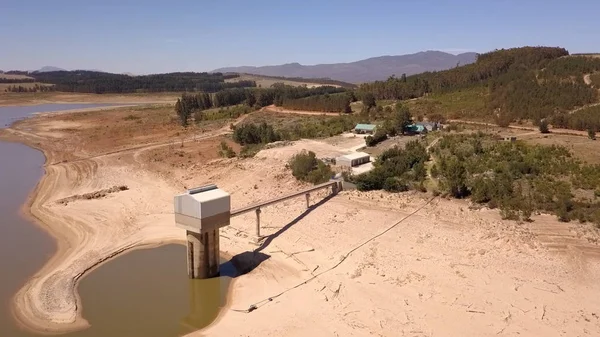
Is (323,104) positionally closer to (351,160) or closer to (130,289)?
(351,160)

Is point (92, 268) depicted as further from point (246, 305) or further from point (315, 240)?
point (315, 240)

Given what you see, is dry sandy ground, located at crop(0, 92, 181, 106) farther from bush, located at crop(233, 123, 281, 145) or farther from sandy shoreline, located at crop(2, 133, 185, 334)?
sandy shoreline, located at crop(2, 133, 185, 334)

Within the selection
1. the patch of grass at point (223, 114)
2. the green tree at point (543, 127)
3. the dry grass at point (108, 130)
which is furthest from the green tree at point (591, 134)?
the patch of grass at point (223, 114)

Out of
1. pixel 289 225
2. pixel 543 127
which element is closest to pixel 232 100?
pixel 543 127

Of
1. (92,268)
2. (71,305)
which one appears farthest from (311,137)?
(71,305)

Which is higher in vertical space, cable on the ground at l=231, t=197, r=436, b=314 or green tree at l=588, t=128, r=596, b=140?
green tree at l=588, t=128, r=596, b=140

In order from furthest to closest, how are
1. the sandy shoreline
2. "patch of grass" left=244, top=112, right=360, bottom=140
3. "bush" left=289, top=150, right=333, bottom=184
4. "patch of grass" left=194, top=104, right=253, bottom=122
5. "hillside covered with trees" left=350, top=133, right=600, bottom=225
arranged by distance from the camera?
"patch of grass" left=194, top=104, right=253, bottom=122, "patch of grass" left=244, top=112, right=360, bottom=140, "bush" left=289, top=150, right=333, bottom=184, "hillside covered with trees" left=350, top=133, right=600, bottom=225, the sandy shoreline

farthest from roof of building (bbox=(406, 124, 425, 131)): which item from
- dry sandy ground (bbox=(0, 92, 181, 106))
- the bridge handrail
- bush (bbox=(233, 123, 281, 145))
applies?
dry sandy ground (bbox=(0, 92, 181, 106))

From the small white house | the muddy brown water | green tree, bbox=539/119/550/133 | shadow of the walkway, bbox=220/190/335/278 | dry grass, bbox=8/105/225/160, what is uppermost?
green tree, bbox=539/119/550/133
